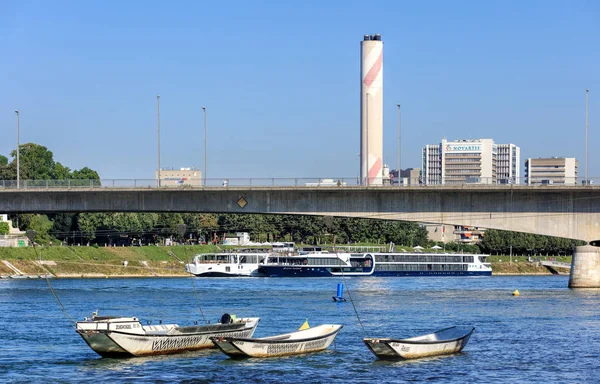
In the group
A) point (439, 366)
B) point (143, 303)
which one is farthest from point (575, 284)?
point (439, 366)

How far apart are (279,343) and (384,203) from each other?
1885 inches

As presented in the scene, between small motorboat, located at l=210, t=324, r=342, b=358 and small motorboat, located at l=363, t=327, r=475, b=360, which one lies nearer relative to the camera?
small motorboat, located at l=363, t=327, r=475, b=360

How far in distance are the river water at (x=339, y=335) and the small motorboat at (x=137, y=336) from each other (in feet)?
2.01

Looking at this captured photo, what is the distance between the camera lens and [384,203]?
9994 cm

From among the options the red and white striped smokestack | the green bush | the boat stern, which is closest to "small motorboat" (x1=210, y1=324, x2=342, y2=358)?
the boat stern

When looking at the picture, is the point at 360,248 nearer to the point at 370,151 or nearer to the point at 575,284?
the point at 370,151

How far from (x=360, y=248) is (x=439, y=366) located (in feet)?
440

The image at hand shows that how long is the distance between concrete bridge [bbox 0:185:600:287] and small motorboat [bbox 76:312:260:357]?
44.9 meters

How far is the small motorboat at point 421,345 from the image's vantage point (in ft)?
169

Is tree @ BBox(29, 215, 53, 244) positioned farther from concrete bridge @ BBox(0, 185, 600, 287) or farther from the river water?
concrete bridge @ BBox(0, 185, 600, 287)

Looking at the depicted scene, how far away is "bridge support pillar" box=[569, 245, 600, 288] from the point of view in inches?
4048

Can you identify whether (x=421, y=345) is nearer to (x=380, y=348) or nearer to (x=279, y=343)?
(x=380, y=348)

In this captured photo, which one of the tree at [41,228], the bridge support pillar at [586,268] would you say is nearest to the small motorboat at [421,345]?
the bridge support pillar at [586,268]

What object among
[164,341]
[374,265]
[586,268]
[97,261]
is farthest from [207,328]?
[374,265]
